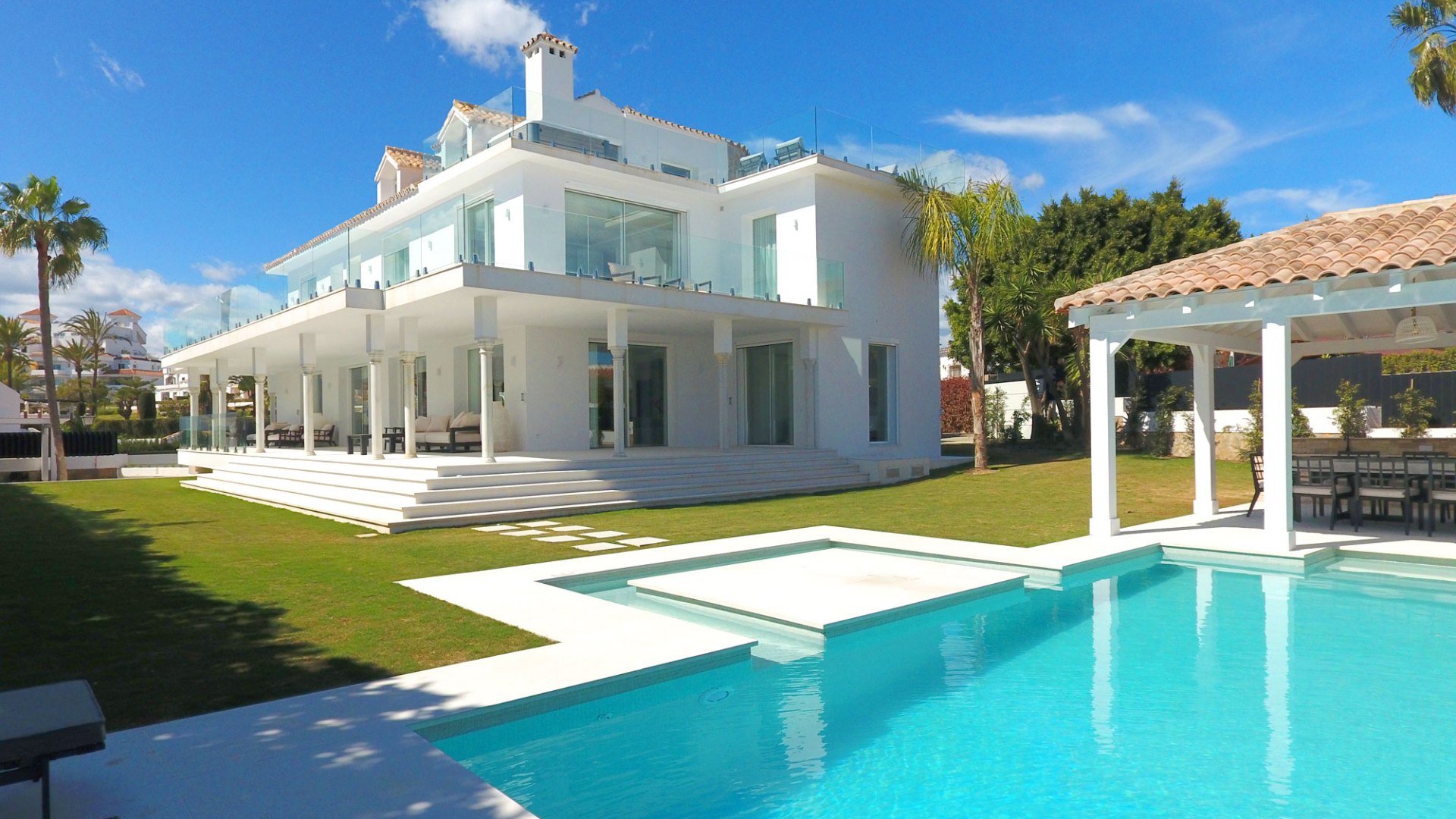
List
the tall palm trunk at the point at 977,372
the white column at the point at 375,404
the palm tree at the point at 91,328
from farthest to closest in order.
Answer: the palm tree at the point at 91,328
the tall palm trunk at the point at 977,372
the white column at the point at 375,404

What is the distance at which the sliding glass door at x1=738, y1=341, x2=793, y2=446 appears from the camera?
19.9 metres

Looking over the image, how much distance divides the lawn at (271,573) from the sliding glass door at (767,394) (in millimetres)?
4068

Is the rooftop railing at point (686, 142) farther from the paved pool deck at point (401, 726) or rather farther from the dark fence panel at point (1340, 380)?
the paved pool deck at point (401, 726)

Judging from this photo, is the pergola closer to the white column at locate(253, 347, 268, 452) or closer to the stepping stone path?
the stepping stone path

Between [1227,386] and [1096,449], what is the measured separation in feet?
44.1

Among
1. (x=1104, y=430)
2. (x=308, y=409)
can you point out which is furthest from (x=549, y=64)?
(x=1104, y=430)

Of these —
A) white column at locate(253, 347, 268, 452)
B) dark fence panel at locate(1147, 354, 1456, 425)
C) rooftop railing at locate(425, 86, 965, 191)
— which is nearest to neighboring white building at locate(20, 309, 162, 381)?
white column at locate(253, 347, 268, 452)

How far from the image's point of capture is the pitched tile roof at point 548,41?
66.5 ft

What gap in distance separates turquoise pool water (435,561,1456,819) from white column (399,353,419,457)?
11252 mm

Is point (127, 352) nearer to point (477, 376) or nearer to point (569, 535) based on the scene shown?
point (477, 376)

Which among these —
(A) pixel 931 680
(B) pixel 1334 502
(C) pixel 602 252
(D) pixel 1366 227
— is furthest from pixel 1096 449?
(C) pixel 602 252

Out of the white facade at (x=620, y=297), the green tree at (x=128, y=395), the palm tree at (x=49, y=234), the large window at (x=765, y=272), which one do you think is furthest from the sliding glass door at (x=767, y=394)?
the green tree at (x=128, y=395)

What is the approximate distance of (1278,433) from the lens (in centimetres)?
878

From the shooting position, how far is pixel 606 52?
74.6 feet
